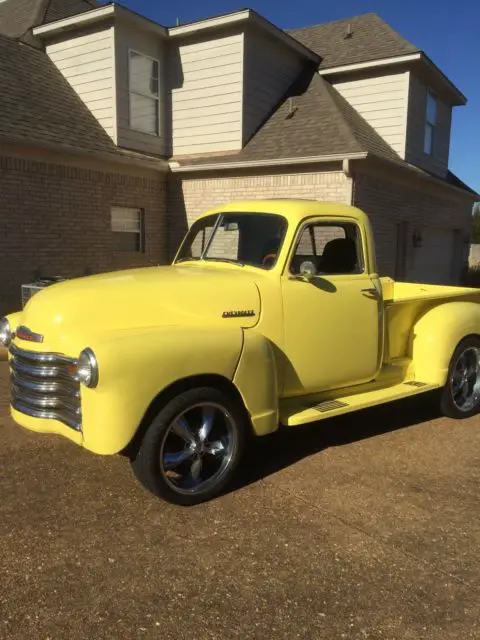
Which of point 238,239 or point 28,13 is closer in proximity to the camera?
point 238,239

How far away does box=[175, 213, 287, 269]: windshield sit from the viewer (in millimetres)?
4406

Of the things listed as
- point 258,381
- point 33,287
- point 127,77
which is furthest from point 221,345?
point 127,77

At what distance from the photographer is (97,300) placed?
3666 mm

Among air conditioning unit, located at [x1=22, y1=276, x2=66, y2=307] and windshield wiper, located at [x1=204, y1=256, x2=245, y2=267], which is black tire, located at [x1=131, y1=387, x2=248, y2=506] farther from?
air conditioning unit, located at [x1=22, y1=276, x2=66, y2=307]

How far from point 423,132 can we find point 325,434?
1144cm

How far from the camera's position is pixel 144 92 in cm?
1239

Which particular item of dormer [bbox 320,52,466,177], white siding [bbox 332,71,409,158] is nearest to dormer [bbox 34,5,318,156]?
dormer [bbox 320,52,466,177]

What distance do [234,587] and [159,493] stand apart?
2.90 ft

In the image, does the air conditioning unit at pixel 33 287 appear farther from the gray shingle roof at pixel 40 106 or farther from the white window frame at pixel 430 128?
the white window frame at pixel 430 128

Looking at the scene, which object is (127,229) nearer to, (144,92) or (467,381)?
(144,92)

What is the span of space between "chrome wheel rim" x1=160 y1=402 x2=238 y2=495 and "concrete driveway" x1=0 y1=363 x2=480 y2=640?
18 cm

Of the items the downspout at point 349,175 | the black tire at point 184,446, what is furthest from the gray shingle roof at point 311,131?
the black tire at point 184,446

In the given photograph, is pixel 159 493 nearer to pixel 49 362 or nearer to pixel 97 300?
pixel 49 362

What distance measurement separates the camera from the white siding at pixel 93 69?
11.5m
